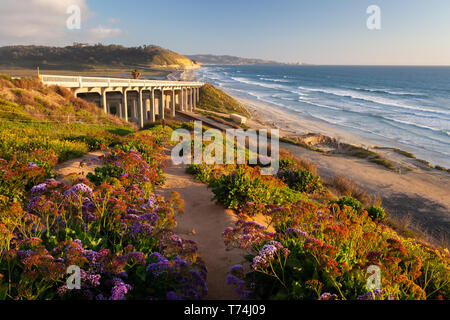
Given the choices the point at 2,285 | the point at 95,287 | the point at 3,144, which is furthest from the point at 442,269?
the point at 3,144

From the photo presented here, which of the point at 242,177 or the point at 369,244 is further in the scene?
the point at 242,177

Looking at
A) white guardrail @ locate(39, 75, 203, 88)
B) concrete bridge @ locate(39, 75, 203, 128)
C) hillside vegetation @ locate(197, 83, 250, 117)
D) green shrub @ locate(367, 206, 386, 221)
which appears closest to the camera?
green shrub @ locate(367, 206, 386, 221)

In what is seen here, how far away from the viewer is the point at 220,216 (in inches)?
280

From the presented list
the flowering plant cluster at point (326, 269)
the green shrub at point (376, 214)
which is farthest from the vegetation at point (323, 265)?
the green shrub at point (376, 214)

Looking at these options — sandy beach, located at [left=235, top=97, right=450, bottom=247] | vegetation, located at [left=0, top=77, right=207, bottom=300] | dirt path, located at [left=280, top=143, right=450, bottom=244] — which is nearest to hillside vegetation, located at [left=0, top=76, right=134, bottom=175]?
vegetation, located at [left=0, top=77, right=207, bottom=300]

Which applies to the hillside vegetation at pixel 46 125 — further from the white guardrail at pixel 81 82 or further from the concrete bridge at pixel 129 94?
the concrete bridge at pixel 129 94

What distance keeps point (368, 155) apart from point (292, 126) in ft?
52.4

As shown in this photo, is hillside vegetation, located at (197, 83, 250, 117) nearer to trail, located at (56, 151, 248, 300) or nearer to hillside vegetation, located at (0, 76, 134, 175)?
hillside vegetation, located at (0, 76, 134, 175)

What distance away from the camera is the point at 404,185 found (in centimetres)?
1948

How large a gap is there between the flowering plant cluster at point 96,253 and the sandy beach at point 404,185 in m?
10.6

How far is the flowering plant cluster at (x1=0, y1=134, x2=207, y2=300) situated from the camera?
330cm

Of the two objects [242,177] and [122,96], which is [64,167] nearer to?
[242,177]

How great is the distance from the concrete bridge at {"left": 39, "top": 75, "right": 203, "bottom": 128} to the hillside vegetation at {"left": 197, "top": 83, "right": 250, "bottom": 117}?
5.17m

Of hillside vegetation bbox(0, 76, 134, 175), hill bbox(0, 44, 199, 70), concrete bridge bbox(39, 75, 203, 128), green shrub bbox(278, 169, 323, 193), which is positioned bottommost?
green shrub bbox(278, 169, 323, 193)
